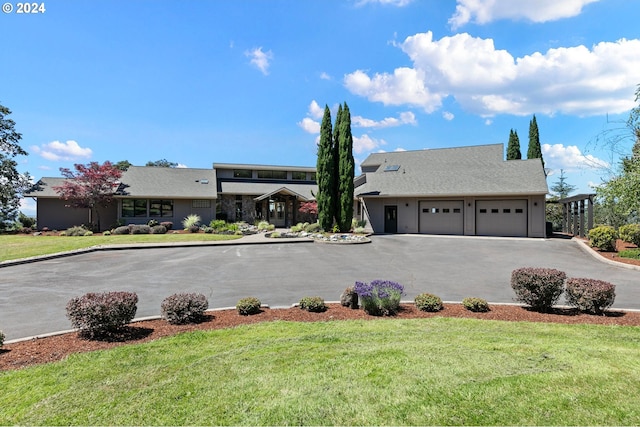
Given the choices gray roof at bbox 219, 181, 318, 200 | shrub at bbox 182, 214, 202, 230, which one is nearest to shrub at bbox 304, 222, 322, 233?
gray roof at bbox 219, 181, 318, 200

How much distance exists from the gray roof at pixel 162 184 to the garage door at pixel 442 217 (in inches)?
660

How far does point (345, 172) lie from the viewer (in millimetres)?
24953

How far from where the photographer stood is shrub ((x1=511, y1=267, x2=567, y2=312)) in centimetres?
675

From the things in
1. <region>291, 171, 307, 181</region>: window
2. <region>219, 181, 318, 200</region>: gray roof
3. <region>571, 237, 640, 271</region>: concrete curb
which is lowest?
<region>571, 237, 640, 271</region>: concrete curb

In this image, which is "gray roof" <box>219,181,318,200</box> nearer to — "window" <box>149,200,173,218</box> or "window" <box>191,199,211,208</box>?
"window" <box>191,199,211,208</box>

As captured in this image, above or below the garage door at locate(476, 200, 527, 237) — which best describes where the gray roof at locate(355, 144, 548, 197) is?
above

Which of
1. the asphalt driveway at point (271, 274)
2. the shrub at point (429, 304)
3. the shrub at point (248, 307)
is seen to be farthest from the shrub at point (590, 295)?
the shrub at point (248, 307)

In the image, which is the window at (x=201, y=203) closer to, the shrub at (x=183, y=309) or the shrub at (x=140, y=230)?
the shrub at (x=140, y=230)

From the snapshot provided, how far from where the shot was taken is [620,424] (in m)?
2.70

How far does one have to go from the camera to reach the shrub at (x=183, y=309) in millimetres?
6082

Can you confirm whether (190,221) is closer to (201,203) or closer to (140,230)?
(140,230)

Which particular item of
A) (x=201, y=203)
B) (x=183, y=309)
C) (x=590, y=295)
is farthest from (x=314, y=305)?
(x=201, y=203)

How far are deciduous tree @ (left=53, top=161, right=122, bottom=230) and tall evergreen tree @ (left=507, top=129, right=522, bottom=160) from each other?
3763 cm

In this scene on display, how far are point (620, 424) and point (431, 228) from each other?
75.0 feet
